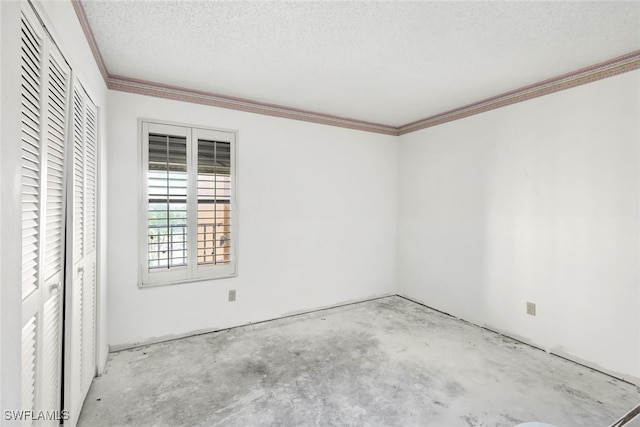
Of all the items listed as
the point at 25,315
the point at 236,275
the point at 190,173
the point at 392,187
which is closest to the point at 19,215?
the point at 25,315

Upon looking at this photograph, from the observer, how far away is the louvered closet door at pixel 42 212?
3.67 feet

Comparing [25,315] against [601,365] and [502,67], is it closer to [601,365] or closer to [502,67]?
[502,67]

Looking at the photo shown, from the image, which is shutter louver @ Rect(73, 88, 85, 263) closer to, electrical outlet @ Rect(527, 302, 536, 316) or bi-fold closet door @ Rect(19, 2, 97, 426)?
bi-fold closet door @ Rect(19, 2, 97, 426)

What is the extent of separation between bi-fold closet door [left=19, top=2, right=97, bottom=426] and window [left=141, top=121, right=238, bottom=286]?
76 cm

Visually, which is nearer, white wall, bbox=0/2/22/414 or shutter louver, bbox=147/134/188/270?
white wall, bbox=0/2/22/414

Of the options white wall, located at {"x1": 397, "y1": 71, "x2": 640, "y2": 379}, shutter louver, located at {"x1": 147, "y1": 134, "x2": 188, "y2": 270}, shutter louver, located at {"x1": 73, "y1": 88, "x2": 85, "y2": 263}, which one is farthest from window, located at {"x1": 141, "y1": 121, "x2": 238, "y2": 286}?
white wall, located at {"x1": 397, "y1": 71, "x2": 640, "y2": 379}

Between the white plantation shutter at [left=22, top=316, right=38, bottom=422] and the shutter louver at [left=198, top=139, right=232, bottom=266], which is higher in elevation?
the shutter louver at [left=198, top=139, right=232, bottom=266]

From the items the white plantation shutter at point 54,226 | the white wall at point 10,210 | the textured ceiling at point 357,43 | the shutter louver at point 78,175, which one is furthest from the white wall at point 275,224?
the white wall at point 10,210

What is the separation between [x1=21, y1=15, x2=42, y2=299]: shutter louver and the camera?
1.09m

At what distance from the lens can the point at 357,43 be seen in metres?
2.16

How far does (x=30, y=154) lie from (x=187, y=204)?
1.92m

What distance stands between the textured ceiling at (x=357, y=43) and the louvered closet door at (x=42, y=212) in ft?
2.65

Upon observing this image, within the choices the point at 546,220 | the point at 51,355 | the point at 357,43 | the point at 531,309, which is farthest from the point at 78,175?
the point at 531,309

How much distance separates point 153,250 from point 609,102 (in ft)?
13.5
